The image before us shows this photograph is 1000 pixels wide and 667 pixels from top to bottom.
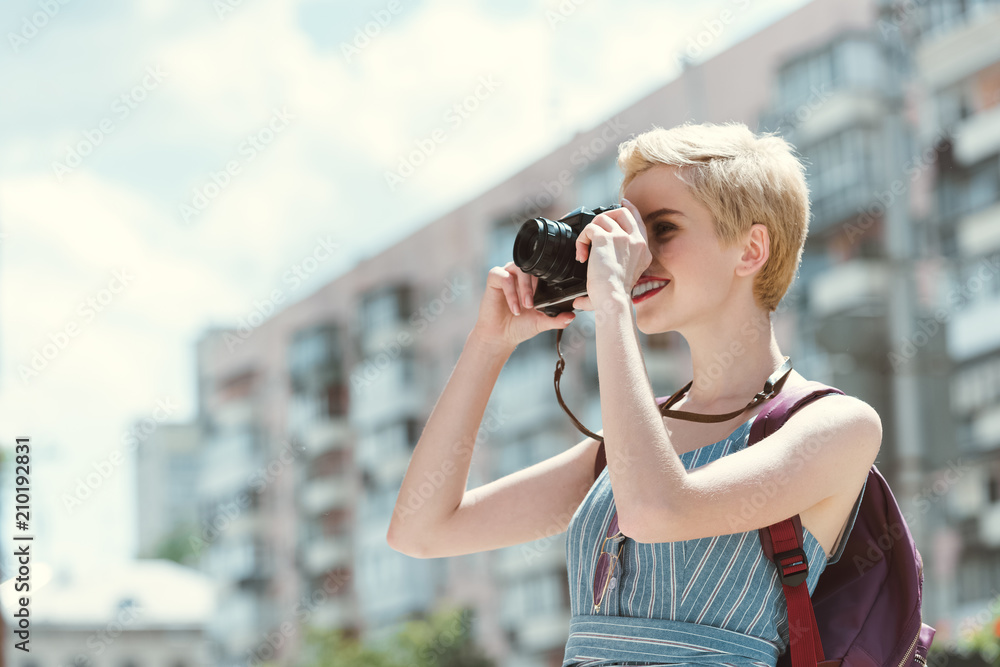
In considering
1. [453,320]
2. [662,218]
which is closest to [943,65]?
[453,320]

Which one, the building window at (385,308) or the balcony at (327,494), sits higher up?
the building window at (385,308)

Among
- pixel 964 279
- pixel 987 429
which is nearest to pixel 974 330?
pixel 964 279

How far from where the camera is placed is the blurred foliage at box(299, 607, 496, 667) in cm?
2345

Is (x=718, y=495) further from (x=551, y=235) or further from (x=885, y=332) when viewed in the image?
(x=885, y=332)

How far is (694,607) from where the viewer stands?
4.58ft

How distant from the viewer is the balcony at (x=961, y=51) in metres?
17.0

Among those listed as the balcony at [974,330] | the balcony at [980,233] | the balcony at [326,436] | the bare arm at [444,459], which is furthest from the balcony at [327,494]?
the bare arm at [444,459]

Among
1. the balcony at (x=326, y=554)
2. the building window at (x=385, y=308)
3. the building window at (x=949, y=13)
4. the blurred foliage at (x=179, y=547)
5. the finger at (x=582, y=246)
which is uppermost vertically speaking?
the building window at (x=949, y=13)

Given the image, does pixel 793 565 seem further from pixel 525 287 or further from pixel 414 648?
pixel 414 648

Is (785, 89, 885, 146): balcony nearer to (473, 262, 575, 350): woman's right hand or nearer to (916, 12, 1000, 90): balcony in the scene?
(916, 12, 1000, 90): balcony

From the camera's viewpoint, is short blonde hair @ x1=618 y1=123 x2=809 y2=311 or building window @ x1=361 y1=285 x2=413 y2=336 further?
building window @ x1=361 y1=285 x2=413 y2=336

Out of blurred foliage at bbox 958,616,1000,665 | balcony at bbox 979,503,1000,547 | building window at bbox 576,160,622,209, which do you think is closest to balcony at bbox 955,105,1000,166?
balcony at bbox 979,503,1000,547

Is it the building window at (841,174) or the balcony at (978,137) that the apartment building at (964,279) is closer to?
the balcony at (978,137)

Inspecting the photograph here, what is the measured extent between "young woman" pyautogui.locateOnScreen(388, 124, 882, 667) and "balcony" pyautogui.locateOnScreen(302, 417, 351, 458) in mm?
26929
